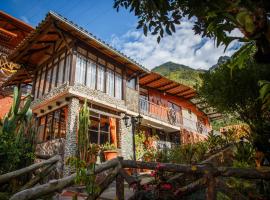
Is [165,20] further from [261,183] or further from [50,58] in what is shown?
[50,58]

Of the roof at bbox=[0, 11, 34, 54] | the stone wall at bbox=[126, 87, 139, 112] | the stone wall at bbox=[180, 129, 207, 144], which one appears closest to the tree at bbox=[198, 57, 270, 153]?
the stone wall at bbox=[126, 87, 139, 112]

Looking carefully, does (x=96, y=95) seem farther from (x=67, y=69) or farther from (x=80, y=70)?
(x=67, y=69)

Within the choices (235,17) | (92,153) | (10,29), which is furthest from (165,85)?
(235,17)

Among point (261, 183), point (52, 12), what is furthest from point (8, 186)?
point (52, 12)

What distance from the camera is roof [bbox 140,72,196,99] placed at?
60.2 feet

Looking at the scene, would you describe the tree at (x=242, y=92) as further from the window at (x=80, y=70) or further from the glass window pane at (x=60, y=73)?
the glass window pane at (x=60, y=73)

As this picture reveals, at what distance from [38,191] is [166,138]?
17.7 meters

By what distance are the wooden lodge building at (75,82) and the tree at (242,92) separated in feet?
20.1

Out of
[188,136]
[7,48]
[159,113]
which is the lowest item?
[188,136]

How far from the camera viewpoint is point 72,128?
37.3ft

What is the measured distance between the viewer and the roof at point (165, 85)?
722 inches

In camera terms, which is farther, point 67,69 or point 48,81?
point 48,81

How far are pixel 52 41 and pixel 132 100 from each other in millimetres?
6085

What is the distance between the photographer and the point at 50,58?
47.9ft
